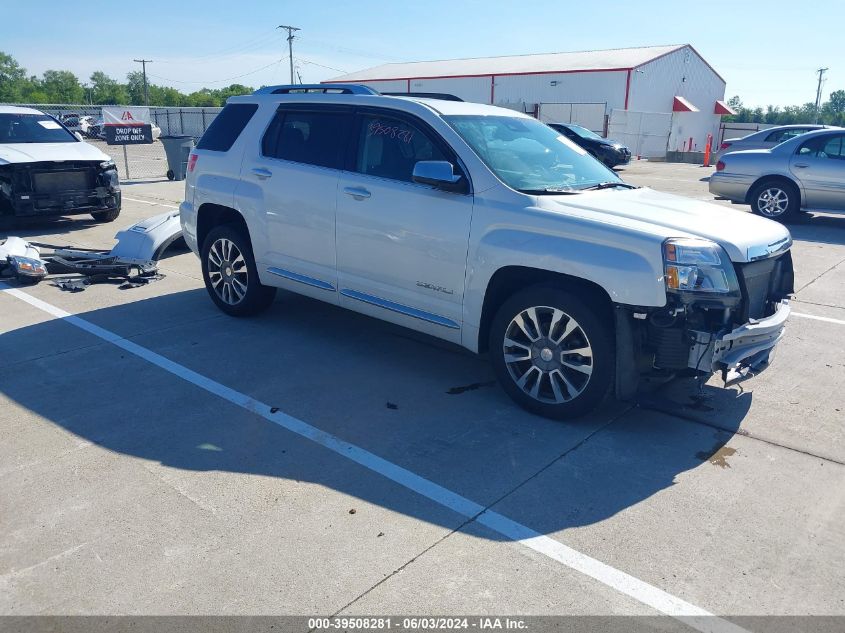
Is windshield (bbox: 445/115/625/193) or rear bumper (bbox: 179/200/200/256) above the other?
windshield (bbox: 445/115/625/193)

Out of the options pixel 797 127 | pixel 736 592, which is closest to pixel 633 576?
pixel 736 592

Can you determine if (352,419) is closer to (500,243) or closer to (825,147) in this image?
(500,243)

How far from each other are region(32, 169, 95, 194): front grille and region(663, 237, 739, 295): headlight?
32.0ft

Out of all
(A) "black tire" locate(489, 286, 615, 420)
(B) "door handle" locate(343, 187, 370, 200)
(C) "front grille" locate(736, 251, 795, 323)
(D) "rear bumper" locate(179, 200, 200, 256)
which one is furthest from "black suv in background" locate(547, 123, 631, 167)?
(A) "black tire" locate(489, 286, 615, 420)

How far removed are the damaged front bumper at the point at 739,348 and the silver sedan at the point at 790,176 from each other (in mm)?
8440

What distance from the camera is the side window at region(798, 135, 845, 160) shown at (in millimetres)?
11539

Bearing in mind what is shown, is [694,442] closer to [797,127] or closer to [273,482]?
[273,482]

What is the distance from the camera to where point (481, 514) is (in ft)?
11.3

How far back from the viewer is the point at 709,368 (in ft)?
13.2

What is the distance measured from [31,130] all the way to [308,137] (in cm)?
809

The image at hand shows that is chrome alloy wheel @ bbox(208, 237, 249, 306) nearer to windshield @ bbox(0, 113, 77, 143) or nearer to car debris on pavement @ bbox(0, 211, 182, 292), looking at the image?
car debris on pavement @ bbox(0, 211, 182, 292)

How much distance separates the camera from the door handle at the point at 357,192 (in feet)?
17.1

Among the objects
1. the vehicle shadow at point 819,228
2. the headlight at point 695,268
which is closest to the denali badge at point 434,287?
the headlight at point 695,268

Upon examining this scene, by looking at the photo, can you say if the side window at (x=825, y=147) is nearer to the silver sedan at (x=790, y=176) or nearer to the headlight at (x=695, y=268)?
the silver sedan at (x=790, y=176)
